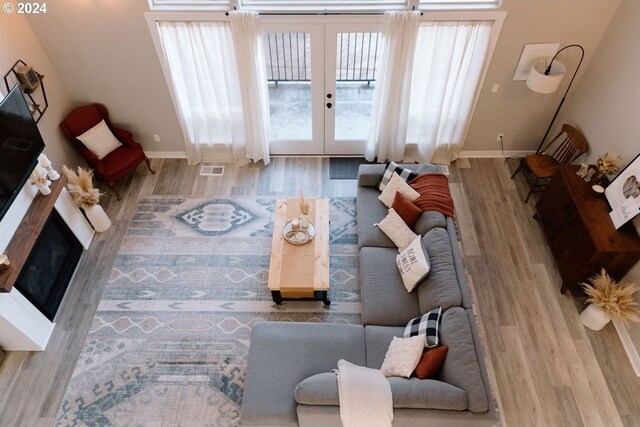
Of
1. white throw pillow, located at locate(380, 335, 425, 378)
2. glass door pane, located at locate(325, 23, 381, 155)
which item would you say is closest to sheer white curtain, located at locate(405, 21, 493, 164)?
glass door pane, located at locate(325, 23, 381, 155)

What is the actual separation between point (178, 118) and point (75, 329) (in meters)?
2.82

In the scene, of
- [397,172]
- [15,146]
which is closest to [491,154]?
[397,172]

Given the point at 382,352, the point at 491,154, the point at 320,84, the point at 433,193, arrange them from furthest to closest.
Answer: the point at 491,154
the point at 320,84
the point at 433,193
the point at 382,352

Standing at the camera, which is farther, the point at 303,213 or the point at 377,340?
the point at 303,213

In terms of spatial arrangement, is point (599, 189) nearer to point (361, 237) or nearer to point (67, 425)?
point (361, 237)

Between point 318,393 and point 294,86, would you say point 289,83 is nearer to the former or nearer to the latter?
point 294,86

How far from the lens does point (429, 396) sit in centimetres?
288

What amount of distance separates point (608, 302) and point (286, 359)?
9.92ft

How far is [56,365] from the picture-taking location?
3.92 m

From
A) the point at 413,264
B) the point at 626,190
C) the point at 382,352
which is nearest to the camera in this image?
the point at 382,352

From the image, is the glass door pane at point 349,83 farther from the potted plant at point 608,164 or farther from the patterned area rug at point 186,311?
the potted plant at point 608,164

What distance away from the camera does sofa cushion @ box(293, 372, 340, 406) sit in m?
2.89

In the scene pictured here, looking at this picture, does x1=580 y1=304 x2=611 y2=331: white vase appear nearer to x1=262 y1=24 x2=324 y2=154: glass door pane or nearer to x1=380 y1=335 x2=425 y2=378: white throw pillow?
x1=380 y1=335 x2=425 y2=378: white throw pillow

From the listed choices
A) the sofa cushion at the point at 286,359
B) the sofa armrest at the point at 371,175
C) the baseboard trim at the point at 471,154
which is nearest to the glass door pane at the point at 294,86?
the baseboard trim at the point at 471,154
